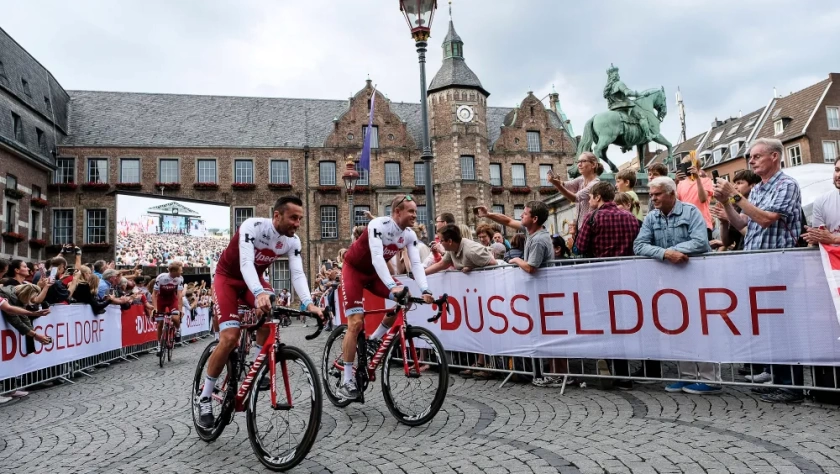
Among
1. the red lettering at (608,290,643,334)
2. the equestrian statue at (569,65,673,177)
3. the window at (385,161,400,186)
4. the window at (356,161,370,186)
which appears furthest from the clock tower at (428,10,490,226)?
the red lettering at (608,290,643,334)

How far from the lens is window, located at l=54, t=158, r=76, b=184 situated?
37.7m

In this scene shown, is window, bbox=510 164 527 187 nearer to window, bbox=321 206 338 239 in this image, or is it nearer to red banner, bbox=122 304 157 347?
window, bbox=321 206 338 239

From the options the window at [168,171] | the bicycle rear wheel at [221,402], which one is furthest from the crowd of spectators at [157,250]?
the bicycle rear wheel at [221,402]

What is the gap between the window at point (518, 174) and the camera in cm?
4425

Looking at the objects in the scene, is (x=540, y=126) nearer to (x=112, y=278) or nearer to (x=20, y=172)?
(x=20, y=172)

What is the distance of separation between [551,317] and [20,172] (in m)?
34.8

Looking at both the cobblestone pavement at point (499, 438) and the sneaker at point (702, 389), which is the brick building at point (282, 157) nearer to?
the cobblestone pavement at point (499, 438)

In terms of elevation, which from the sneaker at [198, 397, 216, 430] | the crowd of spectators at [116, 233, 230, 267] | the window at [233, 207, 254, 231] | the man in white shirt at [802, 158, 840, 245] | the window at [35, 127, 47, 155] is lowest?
the sneaker at [198, 397, 216, 430]

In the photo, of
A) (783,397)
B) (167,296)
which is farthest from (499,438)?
(167,296)

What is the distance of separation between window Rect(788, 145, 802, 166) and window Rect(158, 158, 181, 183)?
140 feet

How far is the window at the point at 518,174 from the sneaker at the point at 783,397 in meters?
39.0

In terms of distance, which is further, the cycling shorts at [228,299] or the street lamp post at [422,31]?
the street lamp post at [422,31]

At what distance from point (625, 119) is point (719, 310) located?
1079 centimetres

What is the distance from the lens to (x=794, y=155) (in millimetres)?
45281
